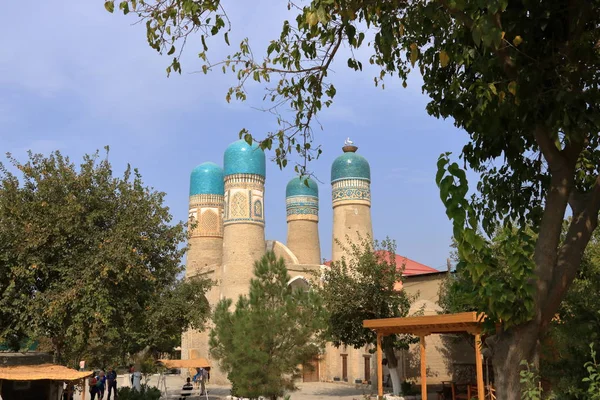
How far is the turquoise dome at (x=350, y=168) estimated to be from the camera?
32.1 meters

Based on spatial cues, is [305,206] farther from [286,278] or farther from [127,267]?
[127,267]

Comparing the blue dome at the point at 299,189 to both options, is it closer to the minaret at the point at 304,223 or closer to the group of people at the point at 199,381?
the minaret at the point at 304,223

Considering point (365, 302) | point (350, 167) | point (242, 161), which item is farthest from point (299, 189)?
point (365, 302)

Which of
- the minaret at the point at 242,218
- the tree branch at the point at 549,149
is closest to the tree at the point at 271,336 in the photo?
the tree branch at the point at 549,149

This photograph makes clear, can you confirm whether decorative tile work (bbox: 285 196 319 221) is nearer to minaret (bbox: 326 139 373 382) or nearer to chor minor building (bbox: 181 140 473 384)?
chor minor building (bbox: 181 140 473 384)

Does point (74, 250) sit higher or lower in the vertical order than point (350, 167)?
lower

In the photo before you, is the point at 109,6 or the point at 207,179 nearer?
the point at 109,6

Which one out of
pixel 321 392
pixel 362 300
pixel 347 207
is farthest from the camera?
pixel 347 207

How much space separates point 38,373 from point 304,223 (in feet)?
81.6

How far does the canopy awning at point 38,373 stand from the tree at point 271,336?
367cm

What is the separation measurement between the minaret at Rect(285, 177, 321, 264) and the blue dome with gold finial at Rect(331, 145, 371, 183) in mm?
3648

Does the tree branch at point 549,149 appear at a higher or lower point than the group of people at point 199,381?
higher

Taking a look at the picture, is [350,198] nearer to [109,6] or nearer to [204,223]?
[204,223]

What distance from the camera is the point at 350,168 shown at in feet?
105
